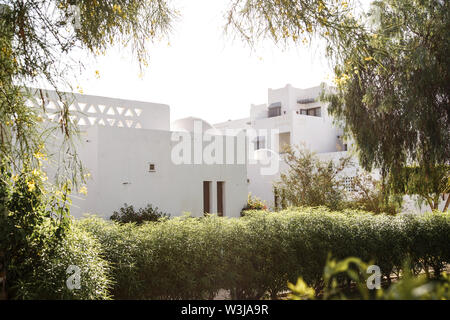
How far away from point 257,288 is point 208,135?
15.3 m

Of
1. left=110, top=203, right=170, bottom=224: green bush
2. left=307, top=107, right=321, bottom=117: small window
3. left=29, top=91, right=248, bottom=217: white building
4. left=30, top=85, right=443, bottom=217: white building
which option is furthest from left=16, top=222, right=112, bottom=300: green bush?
left=307, top=107, right=321, bottom=117: small window

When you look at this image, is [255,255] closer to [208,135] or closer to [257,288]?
[257,288]

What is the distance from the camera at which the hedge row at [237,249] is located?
19.8ft

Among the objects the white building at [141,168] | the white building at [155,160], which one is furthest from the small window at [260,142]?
the white building at [141,168]

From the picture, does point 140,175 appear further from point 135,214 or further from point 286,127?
point 286,127

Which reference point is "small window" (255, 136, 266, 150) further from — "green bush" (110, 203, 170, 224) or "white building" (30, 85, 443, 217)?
"green bush" (110, 203, 170, 224)

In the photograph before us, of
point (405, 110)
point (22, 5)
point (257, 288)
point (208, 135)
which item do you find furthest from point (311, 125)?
point (22, 5)

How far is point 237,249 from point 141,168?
1371 cm

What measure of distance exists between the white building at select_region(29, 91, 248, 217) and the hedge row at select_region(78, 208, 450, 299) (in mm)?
11406

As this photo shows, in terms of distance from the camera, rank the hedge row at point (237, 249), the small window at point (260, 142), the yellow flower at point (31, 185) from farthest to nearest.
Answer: the small window at point (260, 142)
the hedge row at point (237, 249)
the yellow flower at point (31, 185)

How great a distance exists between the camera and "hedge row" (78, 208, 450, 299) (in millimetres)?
6043

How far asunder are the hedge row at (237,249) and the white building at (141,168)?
1141 cm

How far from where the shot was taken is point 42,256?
4.37 metres

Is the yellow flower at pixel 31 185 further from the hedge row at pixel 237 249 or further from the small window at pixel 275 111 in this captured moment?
the small window at pixel 275 111
